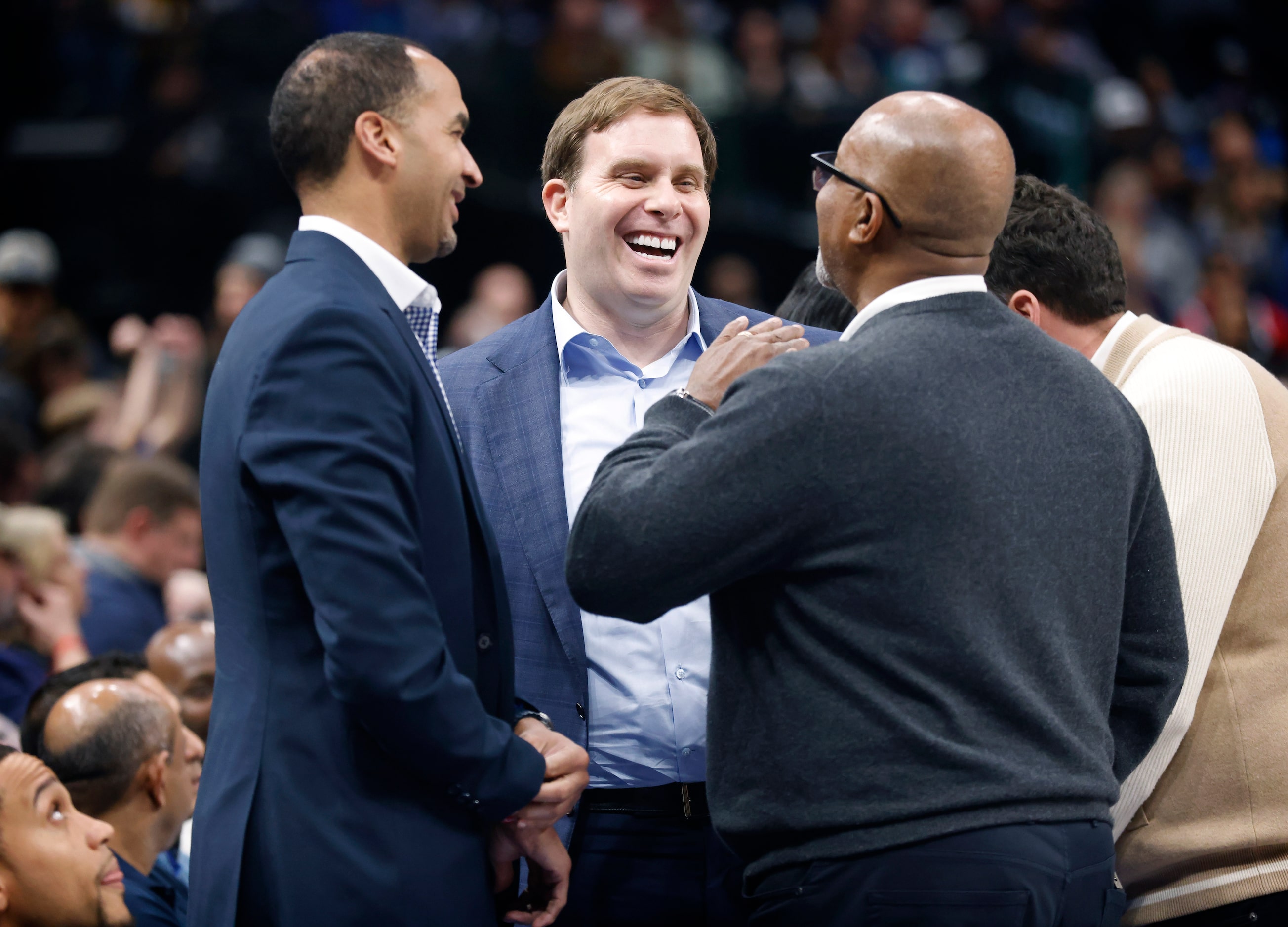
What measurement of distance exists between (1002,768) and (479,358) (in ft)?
4.45

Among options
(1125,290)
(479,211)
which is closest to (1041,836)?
(1125,290)

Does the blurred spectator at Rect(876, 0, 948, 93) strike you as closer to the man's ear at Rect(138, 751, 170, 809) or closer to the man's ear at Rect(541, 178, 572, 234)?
the man's ear at Rect(541, 178, 572, 234)

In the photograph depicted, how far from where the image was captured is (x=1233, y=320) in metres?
7.48

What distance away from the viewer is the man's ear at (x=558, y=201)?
8.94 ft

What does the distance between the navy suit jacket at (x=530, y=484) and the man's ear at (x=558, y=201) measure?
7.7 inches

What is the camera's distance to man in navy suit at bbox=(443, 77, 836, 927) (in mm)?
2289

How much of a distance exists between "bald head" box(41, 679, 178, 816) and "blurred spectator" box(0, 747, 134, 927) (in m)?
0.30

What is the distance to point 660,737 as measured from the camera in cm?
228

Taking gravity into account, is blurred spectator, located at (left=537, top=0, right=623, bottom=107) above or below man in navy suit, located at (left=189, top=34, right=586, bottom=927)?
above

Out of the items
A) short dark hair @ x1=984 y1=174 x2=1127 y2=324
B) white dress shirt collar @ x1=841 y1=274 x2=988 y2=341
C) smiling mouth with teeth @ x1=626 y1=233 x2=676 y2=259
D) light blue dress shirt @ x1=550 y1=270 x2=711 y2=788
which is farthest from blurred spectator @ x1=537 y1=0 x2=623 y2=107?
white dress shirt collar @ x1=841 y1=274 x2=988 y2=341

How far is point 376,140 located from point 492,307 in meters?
5.37

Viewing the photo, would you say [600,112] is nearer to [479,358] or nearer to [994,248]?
[479,358]

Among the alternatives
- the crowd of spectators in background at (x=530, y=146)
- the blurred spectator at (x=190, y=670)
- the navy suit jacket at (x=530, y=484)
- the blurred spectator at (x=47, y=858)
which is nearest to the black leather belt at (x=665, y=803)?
the navy suit jacket at (x=530, y=484)

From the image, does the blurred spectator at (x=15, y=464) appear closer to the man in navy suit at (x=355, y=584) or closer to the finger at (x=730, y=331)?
the man in navy suit at (x=355, y=584)
